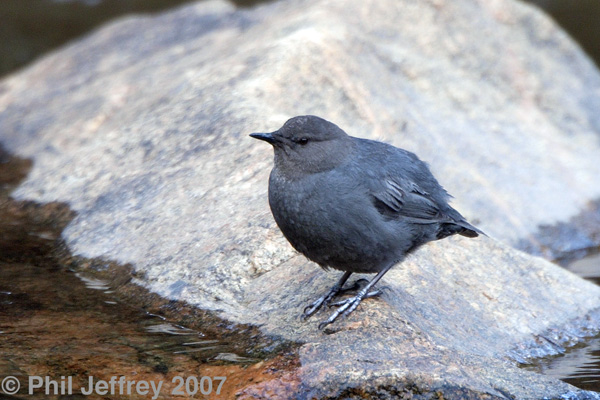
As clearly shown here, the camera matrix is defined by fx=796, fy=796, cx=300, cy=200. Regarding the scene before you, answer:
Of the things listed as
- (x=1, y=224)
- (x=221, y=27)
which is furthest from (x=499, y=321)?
(x=221, y=27)

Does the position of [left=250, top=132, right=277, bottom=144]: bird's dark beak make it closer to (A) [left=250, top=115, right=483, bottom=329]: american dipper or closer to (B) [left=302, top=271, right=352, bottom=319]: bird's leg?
(A) [left=250, top=115, right=483, bottom=329]: american dipper

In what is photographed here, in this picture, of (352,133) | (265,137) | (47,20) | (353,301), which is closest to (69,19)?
(47,20)

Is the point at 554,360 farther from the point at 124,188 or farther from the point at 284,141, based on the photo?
the point at 124,188

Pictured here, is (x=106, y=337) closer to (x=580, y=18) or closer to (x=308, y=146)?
(x=308, y=146)

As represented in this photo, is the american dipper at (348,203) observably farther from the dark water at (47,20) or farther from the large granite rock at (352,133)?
the dark water at (47,20)

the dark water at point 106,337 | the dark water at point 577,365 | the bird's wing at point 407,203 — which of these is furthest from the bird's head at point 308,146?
the dark water at point 577,365

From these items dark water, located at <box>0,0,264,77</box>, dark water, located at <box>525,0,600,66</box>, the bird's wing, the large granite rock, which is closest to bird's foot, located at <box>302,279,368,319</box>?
the large granite rock
